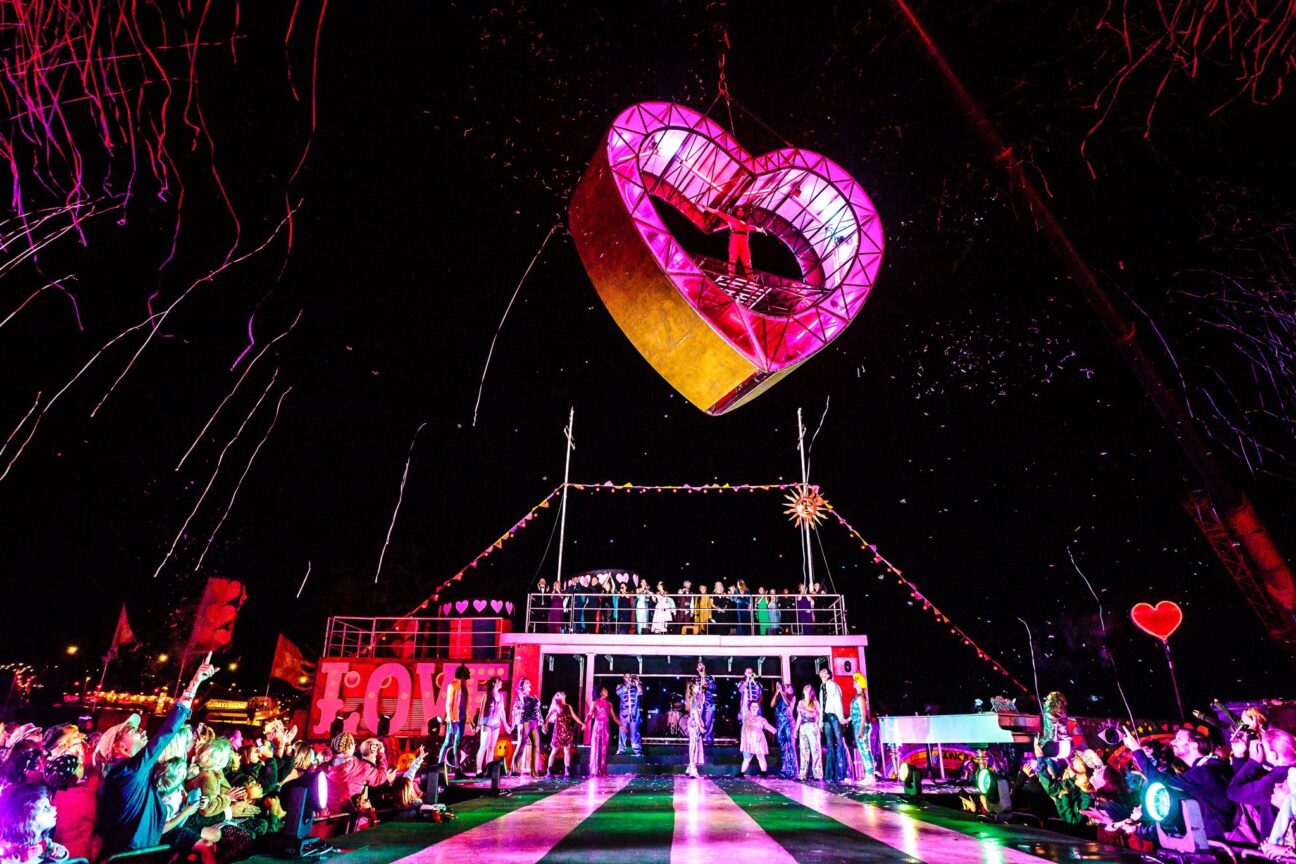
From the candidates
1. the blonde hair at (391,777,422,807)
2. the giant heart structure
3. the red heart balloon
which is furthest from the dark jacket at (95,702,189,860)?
the red heart balloon

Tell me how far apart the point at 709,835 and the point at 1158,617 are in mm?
16574

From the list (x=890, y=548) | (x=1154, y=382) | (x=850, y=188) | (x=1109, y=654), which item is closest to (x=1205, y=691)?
(x=1109, y=654)

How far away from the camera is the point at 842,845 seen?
5.29 m

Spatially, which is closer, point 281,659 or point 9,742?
point 9,742

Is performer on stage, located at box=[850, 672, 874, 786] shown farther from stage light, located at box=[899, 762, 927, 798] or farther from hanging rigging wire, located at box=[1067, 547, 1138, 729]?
hanging rigging wire, located at box=[1067, 547, 1138, 729]

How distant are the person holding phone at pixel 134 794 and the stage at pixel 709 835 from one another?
2.49 ft

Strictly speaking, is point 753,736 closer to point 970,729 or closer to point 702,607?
point 702,607

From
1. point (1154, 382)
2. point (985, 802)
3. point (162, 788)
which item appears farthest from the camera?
point (1154, 382)

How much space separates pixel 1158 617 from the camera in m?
17.2

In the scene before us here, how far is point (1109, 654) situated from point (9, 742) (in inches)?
1540

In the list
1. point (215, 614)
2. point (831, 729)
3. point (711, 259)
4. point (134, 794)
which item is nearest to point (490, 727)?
point (831, 729)

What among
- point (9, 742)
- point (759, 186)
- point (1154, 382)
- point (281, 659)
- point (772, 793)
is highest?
point (759, 186)

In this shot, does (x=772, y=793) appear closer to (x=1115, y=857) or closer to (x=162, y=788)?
(x=1115, y=857)

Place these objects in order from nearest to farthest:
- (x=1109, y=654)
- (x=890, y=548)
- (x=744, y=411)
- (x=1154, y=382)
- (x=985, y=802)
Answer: (x=985, y=802), (x=1154, y=382), (x=744, y=411), (x=890, y=548), (x=1109, y=654)
